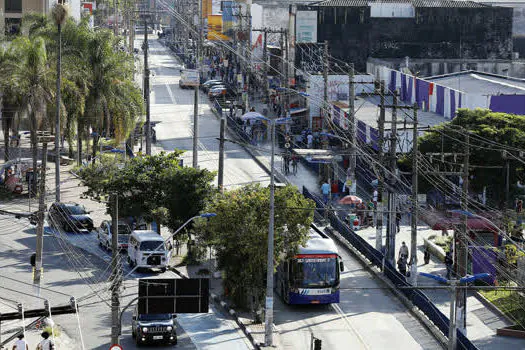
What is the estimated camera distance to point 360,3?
11725 centimetres

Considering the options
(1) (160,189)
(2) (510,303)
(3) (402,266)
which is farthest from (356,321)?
(1) (160,189)

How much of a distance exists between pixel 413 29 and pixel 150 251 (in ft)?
235

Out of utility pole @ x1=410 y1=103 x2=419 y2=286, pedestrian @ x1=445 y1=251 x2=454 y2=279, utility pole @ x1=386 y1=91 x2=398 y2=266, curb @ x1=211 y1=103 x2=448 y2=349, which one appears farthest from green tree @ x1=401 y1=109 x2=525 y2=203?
utility pole @ x1=410 y1=103 x2=419 y2=286

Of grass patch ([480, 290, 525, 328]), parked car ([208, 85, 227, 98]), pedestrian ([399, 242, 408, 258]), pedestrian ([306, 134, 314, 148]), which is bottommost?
grass patch ([480, 290, 525, 328])

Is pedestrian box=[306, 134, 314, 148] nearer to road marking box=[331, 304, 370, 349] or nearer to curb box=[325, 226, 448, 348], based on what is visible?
curb box=[325, 226, 448, 348]

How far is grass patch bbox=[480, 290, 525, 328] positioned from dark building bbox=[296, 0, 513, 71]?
67384 millimetres

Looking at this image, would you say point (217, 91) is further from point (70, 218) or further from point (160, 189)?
point (160, 189)

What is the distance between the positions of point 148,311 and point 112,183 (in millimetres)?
17518

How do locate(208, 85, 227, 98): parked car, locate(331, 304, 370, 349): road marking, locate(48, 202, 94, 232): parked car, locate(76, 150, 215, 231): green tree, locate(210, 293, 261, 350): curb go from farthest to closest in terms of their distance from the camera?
locate(208, 85, 227, 98): parked car, locate(48, 202, 94, 232): parked car, locate(76, 150, 215, 231): green tree, locate(331, 304, 370, 349): road marking, locate(210, 293, 261, 350): curb

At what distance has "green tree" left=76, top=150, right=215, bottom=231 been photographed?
54.2 meters

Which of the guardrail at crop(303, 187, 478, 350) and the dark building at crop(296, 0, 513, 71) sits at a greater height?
the dark building at crop(296, 0, 513, 71)

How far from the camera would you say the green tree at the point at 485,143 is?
56781 millimetres

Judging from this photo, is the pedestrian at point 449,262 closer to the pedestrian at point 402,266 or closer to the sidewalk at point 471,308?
the sidewalk at point 471,308

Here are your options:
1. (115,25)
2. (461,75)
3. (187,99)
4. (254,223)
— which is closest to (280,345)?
(254,223)
